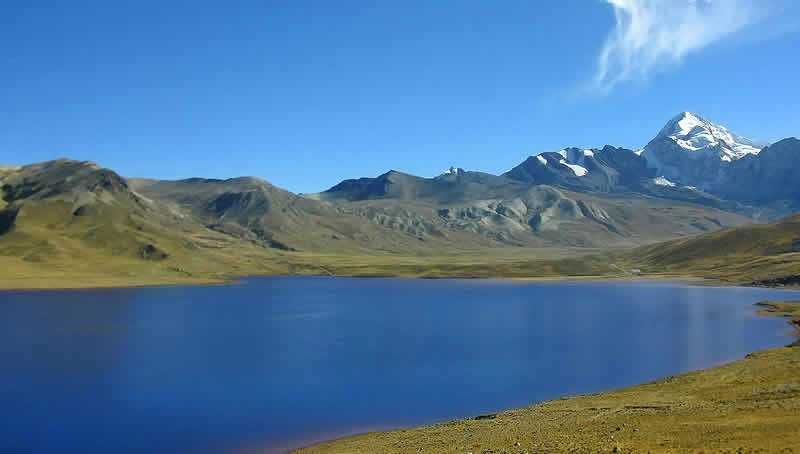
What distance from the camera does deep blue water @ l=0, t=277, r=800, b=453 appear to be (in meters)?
63.2

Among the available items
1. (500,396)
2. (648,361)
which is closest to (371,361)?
(500,396)

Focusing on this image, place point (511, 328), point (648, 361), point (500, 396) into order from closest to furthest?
point (500, 396)
point (648, 361)
point (511, 328)

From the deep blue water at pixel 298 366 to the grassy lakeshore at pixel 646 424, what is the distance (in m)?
8.62

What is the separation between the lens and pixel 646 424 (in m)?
47.3

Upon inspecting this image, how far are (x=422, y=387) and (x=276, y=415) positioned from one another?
71.0 ft

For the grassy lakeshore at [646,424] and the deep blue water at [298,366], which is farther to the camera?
the deep blue water at [298,366]

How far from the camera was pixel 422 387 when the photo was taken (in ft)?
262

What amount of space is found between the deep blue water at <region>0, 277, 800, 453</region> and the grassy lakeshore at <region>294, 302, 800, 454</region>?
8.62 meters

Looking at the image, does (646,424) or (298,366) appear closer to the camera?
(646,424)

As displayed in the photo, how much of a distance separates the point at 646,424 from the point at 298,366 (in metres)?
60.9

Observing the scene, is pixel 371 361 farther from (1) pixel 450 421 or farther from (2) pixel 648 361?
(2) pixel 648 361

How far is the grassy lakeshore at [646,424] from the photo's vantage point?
1566 inches

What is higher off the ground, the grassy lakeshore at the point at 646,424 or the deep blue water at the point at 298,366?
the grassy lakeshore at the point at 646,424

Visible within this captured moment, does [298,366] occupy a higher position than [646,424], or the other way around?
[646,424]
